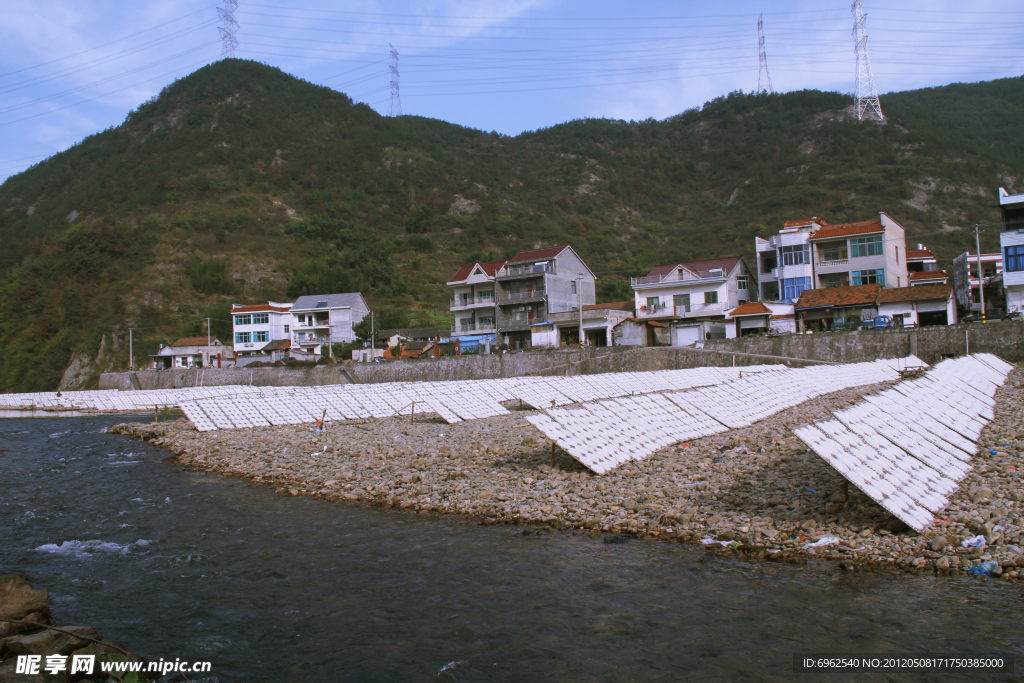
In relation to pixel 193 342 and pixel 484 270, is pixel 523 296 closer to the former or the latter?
pixel 484 270

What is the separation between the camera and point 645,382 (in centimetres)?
2728

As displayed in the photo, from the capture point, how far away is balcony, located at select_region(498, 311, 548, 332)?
57.2 meters

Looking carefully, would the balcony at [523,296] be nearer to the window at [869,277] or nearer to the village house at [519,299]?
the village house at [519,299]

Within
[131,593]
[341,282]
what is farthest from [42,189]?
[131,593]

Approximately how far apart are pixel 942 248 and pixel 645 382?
70.6m

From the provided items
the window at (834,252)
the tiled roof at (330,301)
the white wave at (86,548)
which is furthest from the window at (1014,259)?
the tiled roof at (330,301)

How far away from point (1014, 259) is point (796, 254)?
47.5ft

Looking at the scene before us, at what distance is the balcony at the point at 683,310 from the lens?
51.7 metres

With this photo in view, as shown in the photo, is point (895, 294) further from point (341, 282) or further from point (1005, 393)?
point (341, 282)

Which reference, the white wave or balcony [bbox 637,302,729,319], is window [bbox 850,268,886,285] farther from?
the white wave

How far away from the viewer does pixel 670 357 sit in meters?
42.5

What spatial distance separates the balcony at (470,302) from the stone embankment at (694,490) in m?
41.4

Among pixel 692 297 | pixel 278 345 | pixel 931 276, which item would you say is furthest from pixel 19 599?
pixel 278 345

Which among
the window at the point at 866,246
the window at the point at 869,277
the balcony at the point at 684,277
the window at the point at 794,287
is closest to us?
the window at the point at 869,277
